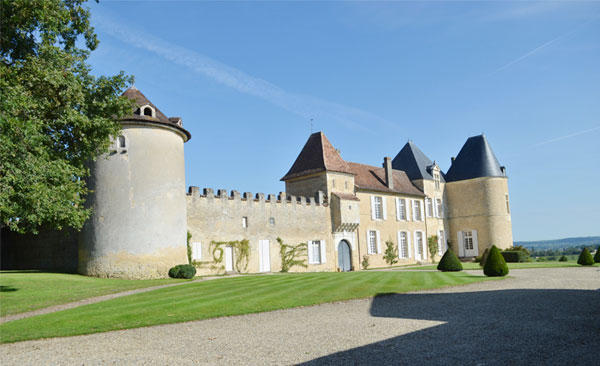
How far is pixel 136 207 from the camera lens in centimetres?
1934

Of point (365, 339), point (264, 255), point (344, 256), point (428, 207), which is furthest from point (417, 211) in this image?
point (365, 339)

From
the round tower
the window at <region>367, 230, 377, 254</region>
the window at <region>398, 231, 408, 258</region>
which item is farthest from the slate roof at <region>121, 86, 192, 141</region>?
the window at <region>398, 231, 408, 258</region>

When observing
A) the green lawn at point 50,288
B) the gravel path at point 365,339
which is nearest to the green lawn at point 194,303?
the gravel path at point 365,339

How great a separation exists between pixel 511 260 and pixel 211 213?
21379 mm

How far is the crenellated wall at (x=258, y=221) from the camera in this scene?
23.0 metres

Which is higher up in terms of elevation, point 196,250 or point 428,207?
point 428,207

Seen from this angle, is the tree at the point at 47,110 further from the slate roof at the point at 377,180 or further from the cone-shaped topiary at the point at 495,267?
the slate roof at the point at 377,180

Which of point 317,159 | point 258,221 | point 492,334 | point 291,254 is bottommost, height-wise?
point 492,334

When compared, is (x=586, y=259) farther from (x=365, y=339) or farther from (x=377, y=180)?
(x=365, y=339)

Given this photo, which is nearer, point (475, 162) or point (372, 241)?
point (372, 241)

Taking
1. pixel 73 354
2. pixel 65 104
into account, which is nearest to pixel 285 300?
pixel 73 354

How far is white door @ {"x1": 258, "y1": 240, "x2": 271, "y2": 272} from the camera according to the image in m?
25.5

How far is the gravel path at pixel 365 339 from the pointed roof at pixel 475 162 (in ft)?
95.2

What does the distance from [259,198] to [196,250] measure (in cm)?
468
